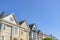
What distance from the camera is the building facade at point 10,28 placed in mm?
39312

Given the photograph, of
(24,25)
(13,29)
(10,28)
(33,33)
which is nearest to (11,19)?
(10,28)

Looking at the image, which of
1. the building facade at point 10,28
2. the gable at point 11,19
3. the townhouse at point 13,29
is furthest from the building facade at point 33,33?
the gable at point 11,19

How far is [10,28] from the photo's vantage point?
137ft

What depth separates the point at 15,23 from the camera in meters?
43.7

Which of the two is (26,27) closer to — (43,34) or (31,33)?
(31,33)

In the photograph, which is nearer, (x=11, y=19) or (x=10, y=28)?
(x=10, y=28)

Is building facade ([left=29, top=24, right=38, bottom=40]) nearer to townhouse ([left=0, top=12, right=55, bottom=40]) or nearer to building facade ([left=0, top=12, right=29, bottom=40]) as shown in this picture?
townhouse ([left=0, top=12, right=55, bottom=40])

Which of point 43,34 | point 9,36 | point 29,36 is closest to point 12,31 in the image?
point 9,36

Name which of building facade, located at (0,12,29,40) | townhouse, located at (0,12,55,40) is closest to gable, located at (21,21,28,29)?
townhouse, located at (0,12,55,40)

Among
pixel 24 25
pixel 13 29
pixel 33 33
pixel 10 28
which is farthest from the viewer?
pixel 33 33

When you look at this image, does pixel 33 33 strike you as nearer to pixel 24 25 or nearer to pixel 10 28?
pixel 24 25

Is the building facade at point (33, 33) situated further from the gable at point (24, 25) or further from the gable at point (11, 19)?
the gable at point (11, 19)

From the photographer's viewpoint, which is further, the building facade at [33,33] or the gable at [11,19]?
the building facade at [33,33]

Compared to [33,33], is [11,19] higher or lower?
higher
